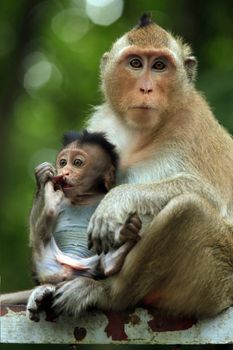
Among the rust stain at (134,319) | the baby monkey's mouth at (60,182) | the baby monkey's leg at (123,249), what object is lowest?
the rust stain at (134,319)

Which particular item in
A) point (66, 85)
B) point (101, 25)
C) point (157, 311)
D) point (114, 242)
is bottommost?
point (157, 311)

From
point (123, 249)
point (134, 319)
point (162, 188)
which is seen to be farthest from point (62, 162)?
point (134, 319)

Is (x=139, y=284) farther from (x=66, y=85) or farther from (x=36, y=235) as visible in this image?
(x=66, y=85)

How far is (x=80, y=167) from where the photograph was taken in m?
6.19

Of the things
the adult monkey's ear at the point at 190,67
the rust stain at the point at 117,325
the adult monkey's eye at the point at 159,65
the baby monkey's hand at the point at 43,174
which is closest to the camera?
the rust stain at the point at 117,325

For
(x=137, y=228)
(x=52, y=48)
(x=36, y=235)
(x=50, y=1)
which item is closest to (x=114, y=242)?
(x=137, y=228)

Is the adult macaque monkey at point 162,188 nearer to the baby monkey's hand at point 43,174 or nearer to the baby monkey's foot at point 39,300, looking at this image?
the baby monkey's foot at point 39,300

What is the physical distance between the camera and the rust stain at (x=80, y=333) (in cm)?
541

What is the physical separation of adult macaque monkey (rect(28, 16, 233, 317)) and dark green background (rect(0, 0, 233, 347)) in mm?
3818

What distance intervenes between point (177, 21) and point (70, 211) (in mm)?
8725

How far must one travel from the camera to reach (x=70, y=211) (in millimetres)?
6086

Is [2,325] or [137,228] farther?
[137,228]

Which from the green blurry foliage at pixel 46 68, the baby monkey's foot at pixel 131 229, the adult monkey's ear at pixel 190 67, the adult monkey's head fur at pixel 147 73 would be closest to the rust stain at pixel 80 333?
the baby monkey's foot at pixel 131 229

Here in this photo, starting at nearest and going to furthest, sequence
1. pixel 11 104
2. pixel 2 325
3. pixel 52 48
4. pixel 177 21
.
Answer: pixel 2 325 → pixel 177 21 → pixel 11 104 → pixel 52 48
